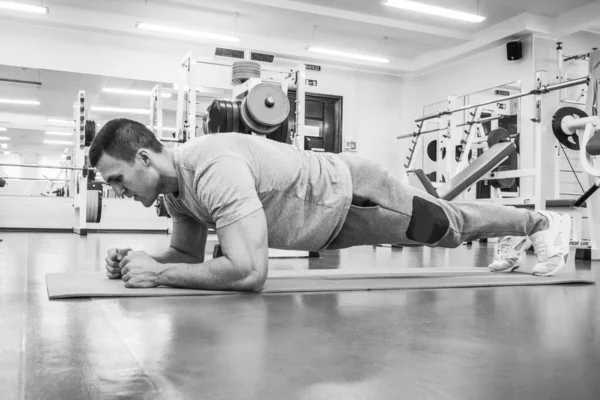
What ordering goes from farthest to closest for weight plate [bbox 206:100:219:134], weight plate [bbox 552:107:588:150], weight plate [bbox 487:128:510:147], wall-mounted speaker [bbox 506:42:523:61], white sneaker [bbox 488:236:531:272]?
1. wall-mounted speaker [bbox 506:42:523:61]
2. weight plate [bbox 487:128:510:147]
3. weight plate [bbox 552:107:588:150]
4. weight plate [bbox 206:100:219:134]
5. white sneaker [bbox 488:236:531:272]

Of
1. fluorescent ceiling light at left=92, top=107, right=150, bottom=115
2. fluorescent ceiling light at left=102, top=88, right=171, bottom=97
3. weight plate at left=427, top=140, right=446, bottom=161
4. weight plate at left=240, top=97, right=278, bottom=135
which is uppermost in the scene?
fluorescent ceiling light at left=102, top=88, right=171, bottom=97

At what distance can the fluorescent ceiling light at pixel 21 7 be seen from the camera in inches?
249

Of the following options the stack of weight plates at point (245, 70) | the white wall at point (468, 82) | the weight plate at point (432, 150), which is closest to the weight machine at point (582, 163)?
the stack of weight plates at point (245, 70)

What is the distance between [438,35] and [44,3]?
17.6 feet

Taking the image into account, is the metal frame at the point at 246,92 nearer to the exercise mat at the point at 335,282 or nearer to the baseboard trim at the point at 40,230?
the exercise mat at the point at 335,282

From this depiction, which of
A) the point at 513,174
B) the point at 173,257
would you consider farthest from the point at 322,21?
the point at 173,257

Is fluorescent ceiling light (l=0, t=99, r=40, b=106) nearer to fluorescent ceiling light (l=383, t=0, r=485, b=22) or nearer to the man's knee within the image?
fluorescent ceiling light (l=383, t=0, r=485, b=22)

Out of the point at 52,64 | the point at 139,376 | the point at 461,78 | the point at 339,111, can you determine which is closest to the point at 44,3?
the point at 52,64

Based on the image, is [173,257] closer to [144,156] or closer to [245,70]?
[144,156]

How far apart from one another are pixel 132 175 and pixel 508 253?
176cm

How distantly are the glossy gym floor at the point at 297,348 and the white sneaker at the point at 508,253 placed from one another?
0.78 m

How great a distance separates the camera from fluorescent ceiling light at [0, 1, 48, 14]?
20.7 ft

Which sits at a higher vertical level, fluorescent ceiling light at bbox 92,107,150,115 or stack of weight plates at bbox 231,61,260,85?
fluorescent ceiling light at bbox 92,107,150,115

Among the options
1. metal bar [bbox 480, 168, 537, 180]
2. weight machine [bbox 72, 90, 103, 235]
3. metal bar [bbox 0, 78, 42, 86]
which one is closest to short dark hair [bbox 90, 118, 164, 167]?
metal bar [bbox 480, 168, 537, 180]
